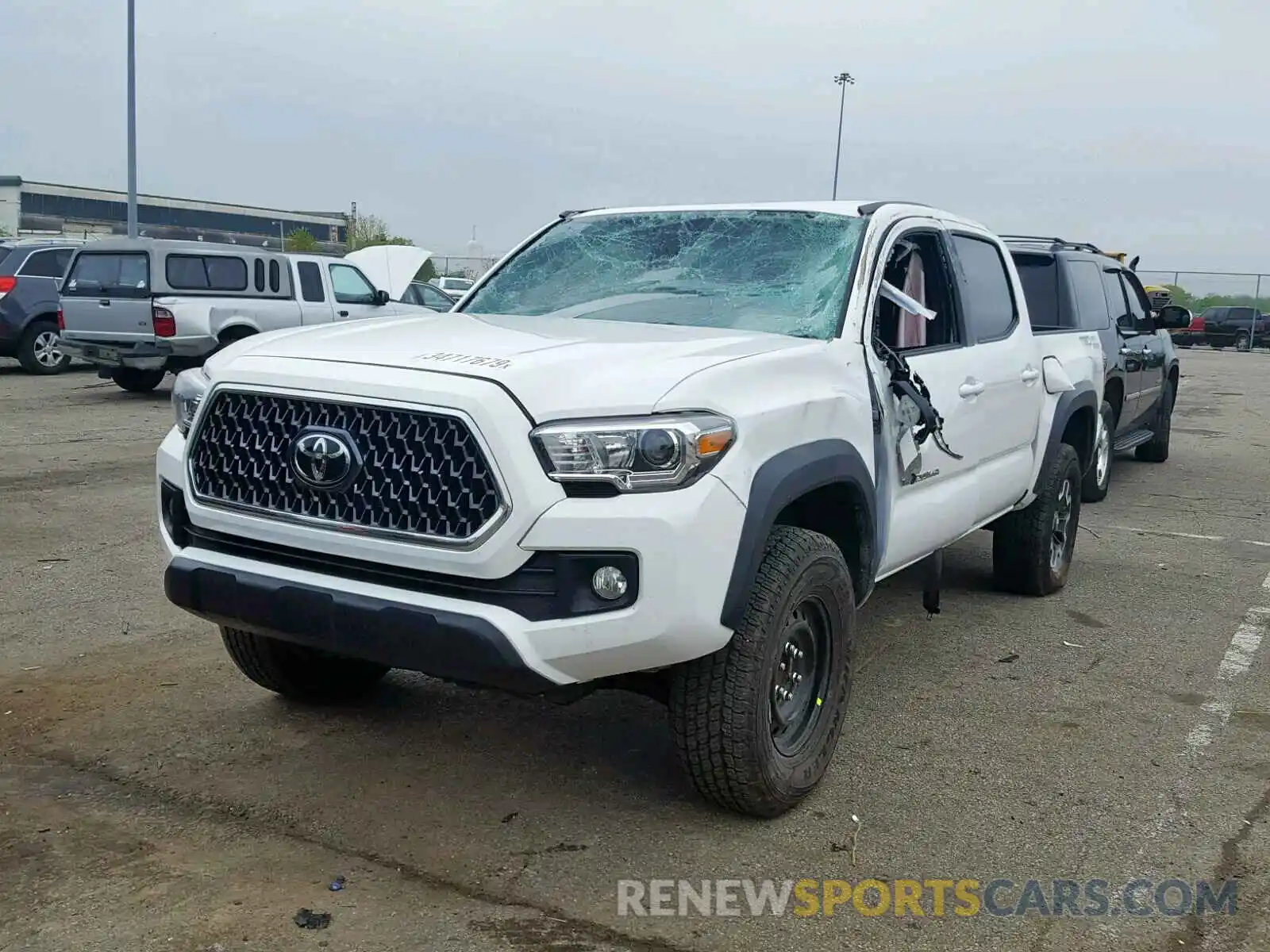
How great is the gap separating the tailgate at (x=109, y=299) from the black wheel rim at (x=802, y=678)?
12.2m

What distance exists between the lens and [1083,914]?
10.8 ft

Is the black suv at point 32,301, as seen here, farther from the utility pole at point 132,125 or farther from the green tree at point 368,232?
the green tree at point 368,232

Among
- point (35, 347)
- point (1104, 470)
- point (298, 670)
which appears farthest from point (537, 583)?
point (35, 347)

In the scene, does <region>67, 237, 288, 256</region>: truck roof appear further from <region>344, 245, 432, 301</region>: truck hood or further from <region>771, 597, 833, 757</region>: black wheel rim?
<region>771, 597, 833, 757</region>: black wheel rim

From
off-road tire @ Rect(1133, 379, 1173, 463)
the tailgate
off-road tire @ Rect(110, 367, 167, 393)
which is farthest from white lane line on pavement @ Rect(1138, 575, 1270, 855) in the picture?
off-road tire @ Rect(110, 367, 167, 393)

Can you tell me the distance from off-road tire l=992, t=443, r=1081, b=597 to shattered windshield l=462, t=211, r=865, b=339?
2206 mm

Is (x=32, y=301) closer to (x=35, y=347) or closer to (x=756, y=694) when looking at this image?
(x=35, y=347)

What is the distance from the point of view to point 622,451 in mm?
3223

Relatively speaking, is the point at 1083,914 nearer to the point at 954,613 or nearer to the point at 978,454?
the point at 978,454

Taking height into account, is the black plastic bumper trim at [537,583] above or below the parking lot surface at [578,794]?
above

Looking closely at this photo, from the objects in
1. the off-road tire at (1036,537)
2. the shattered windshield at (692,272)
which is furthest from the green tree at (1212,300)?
the shattered windshield at (692,272)

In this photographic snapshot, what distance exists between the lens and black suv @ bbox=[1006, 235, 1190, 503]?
8992 millimetres

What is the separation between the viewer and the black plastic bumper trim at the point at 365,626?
3.19 m

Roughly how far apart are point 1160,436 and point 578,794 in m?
9.56
